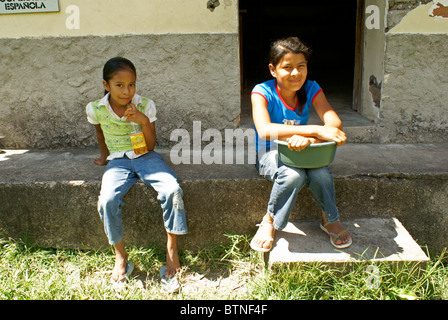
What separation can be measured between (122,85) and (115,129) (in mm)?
316

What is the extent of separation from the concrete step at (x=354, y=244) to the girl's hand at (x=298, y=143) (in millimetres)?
627

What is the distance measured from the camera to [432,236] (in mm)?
2525

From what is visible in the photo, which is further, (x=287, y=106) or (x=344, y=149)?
(x=344, y=149)

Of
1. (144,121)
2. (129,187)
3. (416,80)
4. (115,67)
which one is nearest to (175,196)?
(129,187)

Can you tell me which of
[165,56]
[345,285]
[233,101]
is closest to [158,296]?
[345,285]

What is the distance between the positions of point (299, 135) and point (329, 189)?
0.36 metres

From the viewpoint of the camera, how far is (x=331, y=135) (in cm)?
203

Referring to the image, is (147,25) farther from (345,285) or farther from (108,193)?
(345,285)

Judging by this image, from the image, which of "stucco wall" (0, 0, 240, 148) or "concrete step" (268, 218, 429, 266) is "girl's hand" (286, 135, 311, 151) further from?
"stucco wall" (0, 0, 240, 148)

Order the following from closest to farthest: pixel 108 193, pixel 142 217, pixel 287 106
→ pixel 108 193, pixel 287 106, pixel 142 217

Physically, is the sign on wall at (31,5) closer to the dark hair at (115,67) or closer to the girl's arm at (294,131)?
the dark hair at (115,67)

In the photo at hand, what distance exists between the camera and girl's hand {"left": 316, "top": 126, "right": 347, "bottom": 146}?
2.02 metres

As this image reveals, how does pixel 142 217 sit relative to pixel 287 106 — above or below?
below

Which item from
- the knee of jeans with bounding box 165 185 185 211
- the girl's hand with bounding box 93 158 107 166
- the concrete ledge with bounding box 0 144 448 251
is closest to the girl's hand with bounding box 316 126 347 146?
the concrete ledge with bounding box 0 144 448 251
